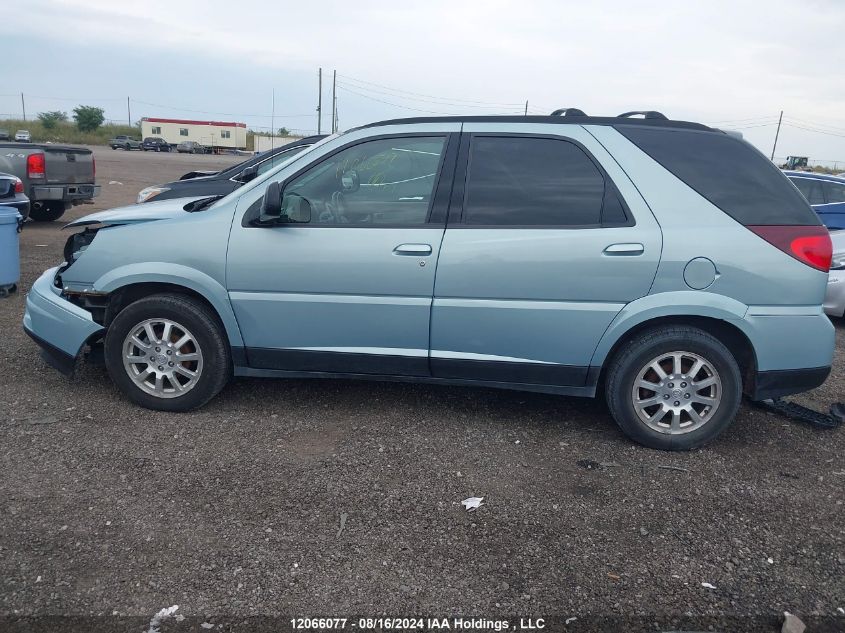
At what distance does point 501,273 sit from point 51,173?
10.3 meters

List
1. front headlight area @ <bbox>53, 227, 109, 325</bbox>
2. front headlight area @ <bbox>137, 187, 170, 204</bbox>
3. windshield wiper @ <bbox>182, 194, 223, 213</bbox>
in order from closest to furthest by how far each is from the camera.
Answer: front headlight area @ <bbox>53, 227, 109, 325</bbox> < windshield wiper @ <bbox>182, 194, 223, 213</bbox> < front headlight area @ <bbox>137, 187, 170, 204</bbox>

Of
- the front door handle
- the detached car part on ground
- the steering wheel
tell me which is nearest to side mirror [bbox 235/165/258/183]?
the detached car part on ground

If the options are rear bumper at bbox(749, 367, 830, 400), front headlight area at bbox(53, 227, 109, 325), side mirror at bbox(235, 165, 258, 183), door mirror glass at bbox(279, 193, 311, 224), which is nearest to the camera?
rear bumper at bbox(749, 367, 830, 400)

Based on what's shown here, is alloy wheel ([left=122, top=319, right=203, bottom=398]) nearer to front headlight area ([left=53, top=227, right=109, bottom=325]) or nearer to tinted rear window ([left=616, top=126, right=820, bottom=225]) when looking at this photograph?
front headlight area ([left=53, top=227, right=109, bottom=325])

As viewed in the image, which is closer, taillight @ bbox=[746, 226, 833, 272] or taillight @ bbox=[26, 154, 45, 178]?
taillight @ bbox=[746, 226, 833, 272]

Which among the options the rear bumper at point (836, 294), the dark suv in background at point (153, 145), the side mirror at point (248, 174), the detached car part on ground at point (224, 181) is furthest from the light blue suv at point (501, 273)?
the dark suv in background at point (153, 145)

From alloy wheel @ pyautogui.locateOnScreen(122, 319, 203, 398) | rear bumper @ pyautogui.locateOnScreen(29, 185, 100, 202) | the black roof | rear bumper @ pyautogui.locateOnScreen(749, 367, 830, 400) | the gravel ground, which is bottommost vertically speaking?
the gravel ground

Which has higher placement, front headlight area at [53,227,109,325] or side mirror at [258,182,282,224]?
side mirror at [258,182,282,224]

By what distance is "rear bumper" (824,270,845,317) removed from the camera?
24.4 ft

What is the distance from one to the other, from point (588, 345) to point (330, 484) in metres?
1.66

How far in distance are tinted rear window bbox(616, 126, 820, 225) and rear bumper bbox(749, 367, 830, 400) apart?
0.85 meters

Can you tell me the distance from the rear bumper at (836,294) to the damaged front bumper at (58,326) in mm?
7120

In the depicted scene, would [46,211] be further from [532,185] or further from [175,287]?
[532,185]

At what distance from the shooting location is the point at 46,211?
42.0 ft
